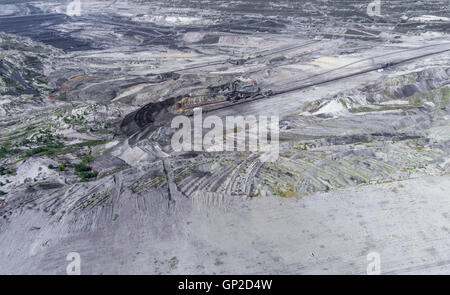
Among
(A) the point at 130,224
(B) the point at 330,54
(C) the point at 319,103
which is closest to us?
(A) the point at 130,224

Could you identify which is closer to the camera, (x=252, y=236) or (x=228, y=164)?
(x=252, y=236)

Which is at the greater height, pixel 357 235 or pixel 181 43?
pixel 181 43

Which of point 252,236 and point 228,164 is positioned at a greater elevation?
point 228,164

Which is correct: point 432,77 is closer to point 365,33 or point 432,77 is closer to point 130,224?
point 365,33

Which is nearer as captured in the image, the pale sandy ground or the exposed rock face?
the pale sandy ground

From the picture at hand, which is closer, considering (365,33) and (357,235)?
(357,235)

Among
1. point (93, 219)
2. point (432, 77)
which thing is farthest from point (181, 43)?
point (93, 219)

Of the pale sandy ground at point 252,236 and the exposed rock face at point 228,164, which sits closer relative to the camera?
the pale sandy ground at point 252,236

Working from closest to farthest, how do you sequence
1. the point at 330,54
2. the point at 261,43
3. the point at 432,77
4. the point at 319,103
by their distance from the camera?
the point at 319,103 < the point at 432,77 < the point at 330,54 < the point at 261,43
